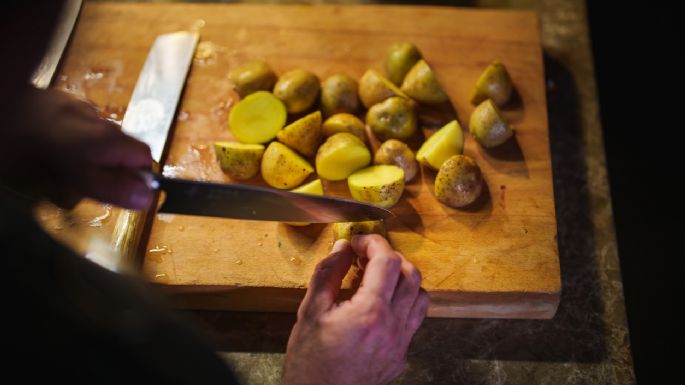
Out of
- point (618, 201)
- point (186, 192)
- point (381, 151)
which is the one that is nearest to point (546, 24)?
point (618, 201)

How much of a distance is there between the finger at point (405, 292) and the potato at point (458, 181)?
0.37m

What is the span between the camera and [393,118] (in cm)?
185

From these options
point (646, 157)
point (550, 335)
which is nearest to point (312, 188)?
point (550, 335)

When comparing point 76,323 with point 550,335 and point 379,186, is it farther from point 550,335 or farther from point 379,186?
point 550,335

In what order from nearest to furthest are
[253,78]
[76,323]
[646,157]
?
[76,323] < [253,78] < [646,157]

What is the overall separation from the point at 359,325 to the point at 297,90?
3.06 ft

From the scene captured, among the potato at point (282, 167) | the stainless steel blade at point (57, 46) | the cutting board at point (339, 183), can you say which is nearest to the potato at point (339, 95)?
the cutting board at point (339, 183)

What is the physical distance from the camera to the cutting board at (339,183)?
5.50 ft

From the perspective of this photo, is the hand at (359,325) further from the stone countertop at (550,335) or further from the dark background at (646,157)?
the dark background at (646,157)

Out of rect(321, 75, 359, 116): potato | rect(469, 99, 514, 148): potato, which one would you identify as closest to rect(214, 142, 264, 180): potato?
rect(321, 75, 359, 116): potato

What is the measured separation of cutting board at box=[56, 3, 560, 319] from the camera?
1.68m

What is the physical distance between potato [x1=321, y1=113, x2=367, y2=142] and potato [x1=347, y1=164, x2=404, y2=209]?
17 centimetres

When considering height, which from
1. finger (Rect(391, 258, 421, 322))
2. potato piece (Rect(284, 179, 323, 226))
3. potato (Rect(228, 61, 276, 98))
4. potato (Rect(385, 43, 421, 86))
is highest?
potato (Rect(228, 61, 276, 98))

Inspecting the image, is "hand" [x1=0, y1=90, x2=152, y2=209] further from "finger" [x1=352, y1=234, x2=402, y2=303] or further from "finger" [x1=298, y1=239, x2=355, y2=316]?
"finger" [x1=352, y1=234, x2=402, y2=303]
